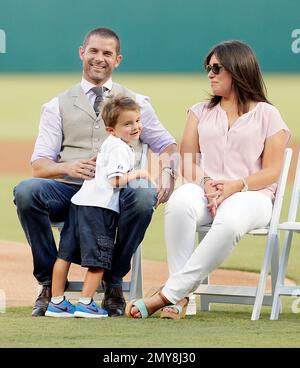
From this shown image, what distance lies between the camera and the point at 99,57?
5668mm

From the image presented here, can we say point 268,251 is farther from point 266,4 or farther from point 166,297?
point 266,4

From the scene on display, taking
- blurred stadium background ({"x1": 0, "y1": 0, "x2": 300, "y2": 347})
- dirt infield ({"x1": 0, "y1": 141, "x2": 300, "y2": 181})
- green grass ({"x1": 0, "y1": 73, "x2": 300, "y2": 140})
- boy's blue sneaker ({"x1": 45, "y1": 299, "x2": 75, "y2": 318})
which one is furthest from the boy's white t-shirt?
blurred stadium background ({"x1": 0, "y1": 0, "x2": 300, "y2": 347})

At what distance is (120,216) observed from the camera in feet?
17.2

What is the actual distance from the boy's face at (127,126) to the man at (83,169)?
22cm

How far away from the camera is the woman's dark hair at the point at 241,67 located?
548cm

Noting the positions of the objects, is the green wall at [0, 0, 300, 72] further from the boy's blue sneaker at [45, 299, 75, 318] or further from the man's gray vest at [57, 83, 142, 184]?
the boy's blue sneaker at [45, 299, 75, 318]

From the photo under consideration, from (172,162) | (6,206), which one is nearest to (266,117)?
(172,162)

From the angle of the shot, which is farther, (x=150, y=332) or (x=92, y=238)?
(x=92, y=238)

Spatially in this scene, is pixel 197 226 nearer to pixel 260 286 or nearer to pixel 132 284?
pixel 260 286

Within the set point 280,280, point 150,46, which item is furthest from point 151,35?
point 280,280

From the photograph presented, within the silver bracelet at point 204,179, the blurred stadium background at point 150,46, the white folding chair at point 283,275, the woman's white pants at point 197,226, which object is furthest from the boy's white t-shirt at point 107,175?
the blurred stadium background at point 150,46

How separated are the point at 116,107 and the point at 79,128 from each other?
1.51 ft

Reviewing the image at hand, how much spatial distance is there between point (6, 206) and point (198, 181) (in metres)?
6.35

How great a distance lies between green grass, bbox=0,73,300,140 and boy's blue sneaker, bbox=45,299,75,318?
47.0ft
